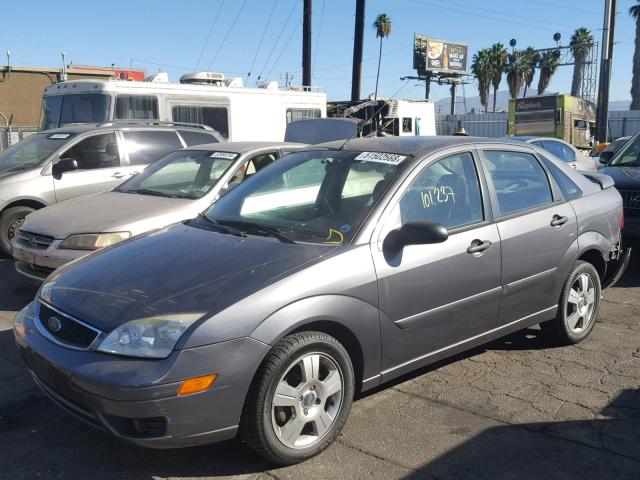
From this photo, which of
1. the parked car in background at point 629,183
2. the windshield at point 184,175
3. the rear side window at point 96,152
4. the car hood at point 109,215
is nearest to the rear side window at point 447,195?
the car hood at point 109,215

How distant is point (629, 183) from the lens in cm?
740

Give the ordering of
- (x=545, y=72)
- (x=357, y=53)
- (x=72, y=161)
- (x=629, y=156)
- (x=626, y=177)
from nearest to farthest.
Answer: (x=626, y=177)
(x=72, y=161)
(x=629, y=156)
(x=357, y=53)
(x=545, y=72)

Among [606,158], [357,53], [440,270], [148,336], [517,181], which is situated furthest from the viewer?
[357,53]

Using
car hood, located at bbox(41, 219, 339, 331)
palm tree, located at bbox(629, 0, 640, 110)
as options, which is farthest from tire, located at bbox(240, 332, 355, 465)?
palm tree, located at bbox(629, 0, 640, 110)

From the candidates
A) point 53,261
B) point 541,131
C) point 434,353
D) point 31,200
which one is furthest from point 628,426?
point 541,131

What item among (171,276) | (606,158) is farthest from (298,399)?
(606,158)

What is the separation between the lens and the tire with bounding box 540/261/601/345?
4.83 m

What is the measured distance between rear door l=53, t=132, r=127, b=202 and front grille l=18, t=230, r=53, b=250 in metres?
2.11

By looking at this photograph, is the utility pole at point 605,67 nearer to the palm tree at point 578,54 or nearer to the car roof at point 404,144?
the car roof at point 404,144

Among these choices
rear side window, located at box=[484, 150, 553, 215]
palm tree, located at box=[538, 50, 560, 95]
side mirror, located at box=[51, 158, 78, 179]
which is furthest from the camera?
palm tree, located at box=[538, 50, 560, 95]

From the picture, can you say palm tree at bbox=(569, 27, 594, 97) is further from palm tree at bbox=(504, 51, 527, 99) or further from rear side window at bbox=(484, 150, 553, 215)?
rear side window at bbox=(484, 150, 553, 215)

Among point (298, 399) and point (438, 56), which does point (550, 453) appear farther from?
point (438, 56)

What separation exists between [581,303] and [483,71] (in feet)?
202

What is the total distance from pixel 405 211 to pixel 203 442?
1.74 meters
